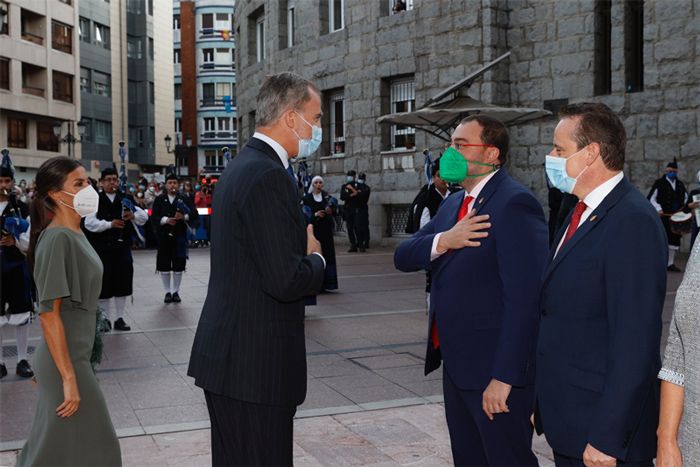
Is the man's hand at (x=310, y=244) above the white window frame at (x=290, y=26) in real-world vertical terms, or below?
below

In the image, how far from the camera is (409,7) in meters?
21.1

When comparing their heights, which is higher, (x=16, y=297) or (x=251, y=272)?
(x=251, y=272)

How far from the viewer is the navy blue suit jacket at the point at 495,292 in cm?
343

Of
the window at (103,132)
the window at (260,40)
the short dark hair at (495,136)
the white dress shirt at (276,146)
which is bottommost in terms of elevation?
the white dress shirt at (276,146)

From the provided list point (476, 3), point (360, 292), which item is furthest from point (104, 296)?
point (476, 3)

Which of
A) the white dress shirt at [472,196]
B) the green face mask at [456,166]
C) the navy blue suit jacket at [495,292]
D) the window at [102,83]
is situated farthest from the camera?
the window at [102,83]

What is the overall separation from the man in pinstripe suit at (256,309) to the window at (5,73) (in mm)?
45878

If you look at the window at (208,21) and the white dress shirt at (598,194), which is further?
the window at (208,21)

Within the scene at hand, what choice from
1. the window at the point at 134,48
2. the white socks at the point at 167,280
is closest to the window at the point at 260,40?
the white socks at the point at 167,280

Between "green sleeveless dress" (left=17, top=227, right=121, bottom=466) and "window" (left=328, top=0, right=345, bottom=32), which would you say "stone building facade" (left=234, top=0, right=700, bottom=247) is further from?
"green sleeveless dress" (left=17, top=227, right=121, bottom=466)

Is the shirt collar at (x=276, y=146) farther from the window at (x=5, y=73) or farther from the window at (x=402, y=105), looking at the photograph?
the window at (x=5, y=73)

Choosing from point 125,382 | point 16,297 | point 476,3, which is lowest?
point 125,382

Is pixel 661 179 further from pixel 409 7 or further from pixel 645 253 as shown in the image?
pixel 645 253

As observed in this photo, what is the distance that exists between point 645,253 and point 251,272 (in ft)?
4.60
